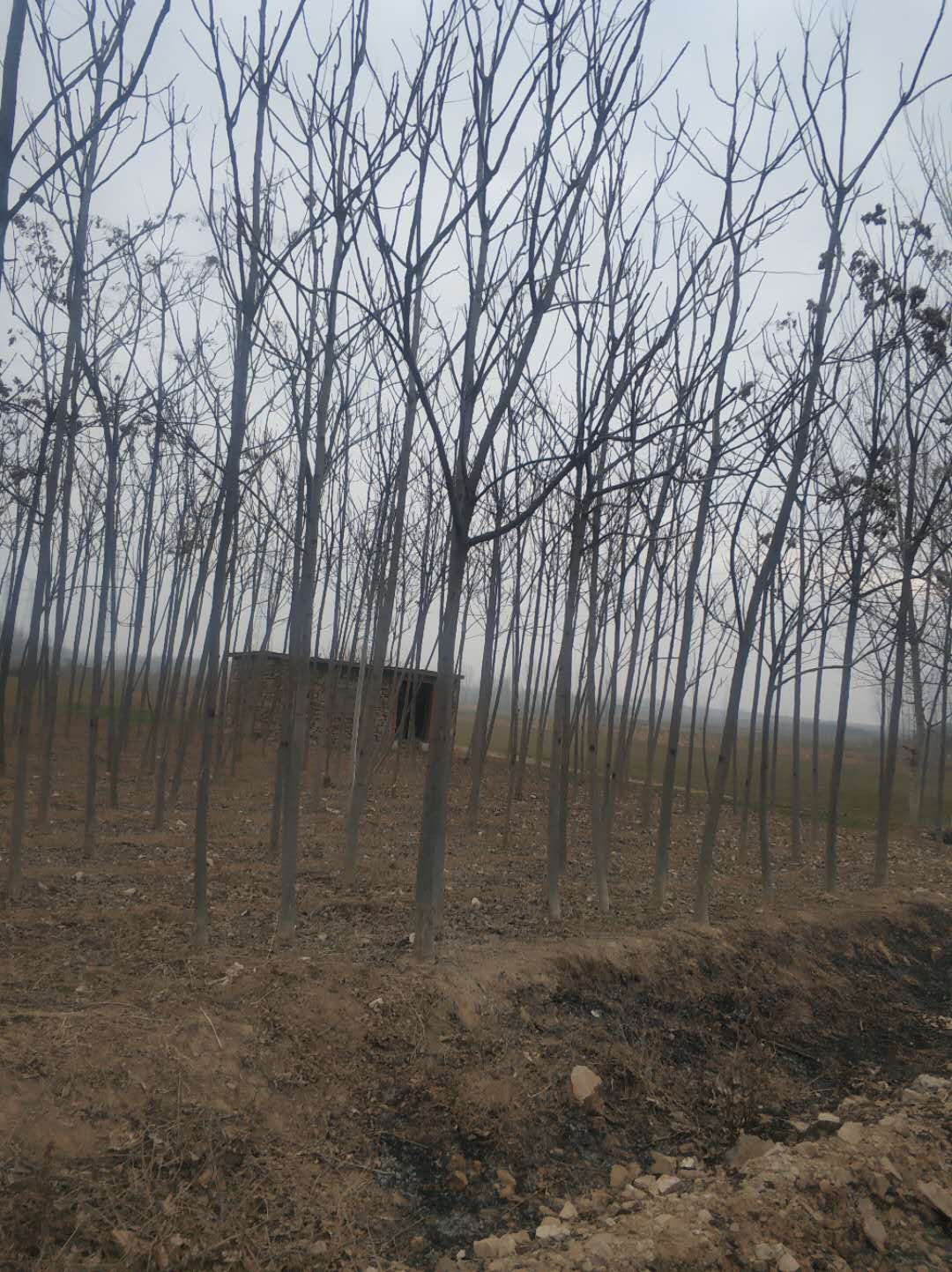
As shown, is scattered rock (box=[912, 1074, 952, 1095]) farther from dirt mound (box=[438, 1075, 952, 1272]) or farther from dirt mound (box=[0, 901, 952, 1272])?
dirt mound (box=[438, 1075, 952, 1272])

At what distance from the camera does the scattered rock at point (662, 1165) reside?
12.2 feet

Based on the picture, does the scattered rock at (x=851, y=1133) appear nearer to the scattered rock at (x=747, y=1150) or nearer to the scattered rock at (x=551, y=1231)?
the scattered rock at (x=747, y=1150)

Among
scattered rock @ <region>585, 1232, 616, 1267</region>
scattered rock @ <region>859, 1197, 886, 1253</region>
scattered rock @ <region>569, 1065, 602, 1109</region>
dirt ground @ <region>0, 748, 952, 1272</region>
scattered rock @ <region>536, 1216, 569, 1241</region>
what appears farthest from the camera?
scattered rock @ <region>569, 1065, 602, 1109</region>

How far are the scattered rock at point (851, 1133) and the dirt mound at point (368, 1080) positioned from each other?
0.89 ft

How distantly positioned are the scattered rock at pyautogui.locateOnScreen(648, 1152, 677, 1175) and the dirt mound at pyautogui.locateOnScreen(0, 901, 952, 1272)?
0.26 ft

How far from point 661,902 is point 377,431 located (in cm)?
495

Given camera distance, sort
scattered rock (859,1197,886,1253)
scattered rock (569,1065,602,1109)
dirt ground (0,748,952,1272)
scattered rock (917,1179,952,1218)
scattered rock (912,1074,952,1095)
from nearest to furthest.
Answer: dirt ground (0,748,952,1272), scattered rock (859,1197,886,1253), scattered rock (917,1179,952,1218), scattered rock (569,1065,602,1109), scattered rock (912,1074,952,1095)

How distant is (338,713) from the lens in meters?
20.2

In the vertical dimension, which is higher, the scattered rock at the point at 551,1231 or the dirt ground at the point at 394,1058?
the dirt ground at the point at 394,1058

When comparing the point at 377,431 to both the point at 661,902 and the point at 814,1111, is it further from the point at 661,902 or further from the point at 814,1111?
the point at 814,1111

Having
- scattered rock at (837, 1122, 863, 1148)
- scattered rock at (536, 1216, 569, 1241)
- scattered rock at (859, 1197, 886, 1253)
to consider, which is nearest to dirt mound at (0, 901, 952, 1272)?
scattered rock at (536, 1216, 569, 1241)

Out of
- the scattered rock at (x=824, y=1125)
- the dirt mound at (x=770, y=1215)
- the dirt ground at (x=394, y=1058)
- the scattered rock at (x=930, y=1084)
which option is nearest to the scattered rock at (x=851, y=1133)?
the dirt mound at (x=770, y=1215)

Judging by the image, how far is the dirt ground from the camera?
9.83ft

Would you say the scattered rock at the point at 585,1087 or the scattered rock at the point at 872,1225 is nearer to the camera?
the scattered rock at the point at 872,1225
